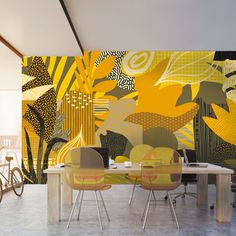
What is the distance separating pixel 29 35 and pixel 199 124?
3.82 m

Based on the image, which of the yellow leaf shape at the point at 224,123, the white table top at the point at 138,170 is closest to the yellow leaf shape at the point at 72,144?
the yellow leaf shape at the point at 224,123

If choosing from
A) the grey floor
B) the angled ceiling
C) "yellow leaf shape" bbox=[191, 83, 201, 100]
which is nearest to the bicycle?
the grey floor

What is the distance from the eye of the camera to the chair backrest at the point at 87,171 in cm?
402

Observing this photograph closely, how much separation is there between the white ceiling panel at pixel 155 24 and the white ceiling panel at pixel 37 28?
0.73 ft

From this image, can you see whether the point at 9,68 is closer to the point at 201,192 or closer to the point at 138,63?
the point at 138,63

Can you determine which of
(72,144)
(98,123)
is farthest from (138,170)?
(72,144)

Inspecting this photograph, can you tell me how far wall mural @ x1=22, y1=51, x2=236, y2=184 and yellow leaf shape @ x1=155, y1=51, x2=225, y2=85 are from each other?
0.02 metres

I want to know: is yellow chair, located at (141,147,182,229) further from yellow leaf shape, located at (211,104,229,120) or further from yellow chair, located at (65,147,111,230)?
yellow leaf shape, located at (211,104,229,120)

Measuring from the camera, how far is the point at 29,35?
Result: 591 cm

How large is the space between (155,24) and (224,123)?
284 cm

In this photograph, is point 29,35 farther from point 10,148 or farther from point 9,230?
point 10,148

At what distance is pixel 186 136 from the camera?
23.5ft

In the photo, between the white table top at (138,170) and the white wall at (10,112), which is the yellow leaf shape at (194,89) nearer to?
the white table top at (138,170)

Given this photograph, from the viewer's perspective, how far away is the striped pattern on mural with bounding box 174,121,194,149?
716 centimetres
